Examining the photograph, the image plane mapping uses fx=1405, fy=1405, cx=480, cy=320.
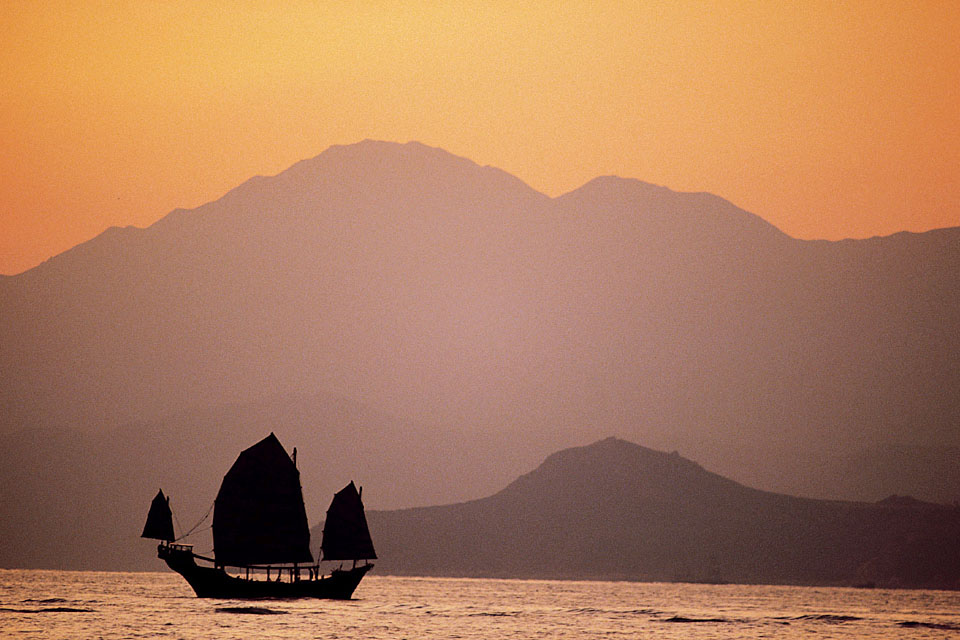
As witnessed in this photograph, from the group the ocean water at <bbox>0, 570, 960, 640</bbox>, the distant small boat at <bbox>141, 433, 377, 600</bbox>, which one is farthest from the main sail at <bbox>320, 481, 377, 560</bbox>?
the ocean water at <bbox>0, 570, 960, 640</bbox>

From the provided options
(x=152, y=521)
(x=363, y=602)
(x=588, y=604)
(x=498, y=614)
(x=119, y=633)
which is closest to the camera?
(x=119, y=633)

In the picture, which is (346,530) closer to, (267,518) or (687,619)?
(267,518)

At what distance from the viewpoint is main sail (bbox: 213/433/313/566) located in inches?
3996

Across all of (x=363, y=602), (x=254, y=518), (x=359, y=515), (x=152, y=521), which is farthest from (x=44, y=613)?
(x=363, y=602)

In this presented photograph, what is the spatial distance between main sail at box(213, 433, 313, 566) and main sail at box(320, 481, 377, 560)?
15.5 ft

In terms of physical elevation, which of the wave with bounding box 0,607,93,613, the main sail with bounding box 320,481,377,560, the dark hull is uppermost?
the main sail with bounding box 320,481,377,560

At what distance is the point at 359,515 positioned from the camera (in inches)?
4353

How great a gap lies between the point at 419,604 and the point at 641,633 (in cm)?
4726

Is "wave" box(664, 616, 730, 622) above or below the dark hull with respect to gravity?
below

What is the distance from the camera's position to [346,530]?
358 feet

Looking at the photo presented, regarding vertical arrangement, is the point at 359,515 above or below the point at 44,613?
above

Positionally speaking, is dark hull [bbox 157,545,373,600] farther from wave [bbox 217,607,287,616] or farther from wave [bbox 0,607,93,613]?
wave [bbox 0,607,93,613]

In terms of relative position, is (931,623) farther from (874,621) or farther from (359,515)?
(359,515)

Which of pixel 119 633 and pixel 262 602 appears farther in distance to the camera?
pixel 262 602
